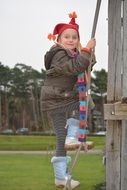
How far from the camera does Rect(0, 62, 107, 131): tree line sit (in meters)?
99.4

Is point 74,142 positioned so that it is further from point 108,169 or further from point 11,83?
point 11,83

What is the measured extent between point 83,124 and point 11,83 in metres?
99.5

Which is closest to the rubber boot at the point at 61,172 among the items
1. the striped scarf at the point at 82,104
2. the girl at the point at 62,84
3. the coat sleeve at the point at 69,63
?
the girl at the point at 62,84

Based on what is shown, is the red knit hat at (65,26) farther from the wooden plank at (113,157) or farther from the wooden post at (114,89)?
the wooden plank at (113,157)

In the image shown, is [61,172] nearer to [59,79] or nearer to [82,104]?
[82,104]

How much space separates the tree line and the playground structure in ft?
294

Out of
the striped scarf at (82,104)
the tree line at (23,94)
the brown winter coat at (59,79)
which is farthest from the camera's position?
the tree line at (23,94)

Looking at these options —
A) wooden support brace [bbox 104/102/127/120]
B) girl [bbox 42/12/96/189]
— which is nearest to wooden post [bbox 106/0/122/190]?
wooden support brace [bbox 104/102/127/120]

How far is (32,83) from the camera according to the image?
344ft

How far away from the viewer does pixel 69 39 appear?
5.67 meters

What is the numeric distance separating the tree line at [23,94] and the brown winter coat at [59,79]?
295 ft

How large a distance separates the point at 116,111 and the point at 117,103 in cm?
8

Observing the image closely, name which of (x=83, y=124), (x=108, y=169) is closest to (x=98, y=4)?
(x=83, y=124)

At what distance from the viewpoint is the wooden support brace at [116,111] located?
18.1 ft
